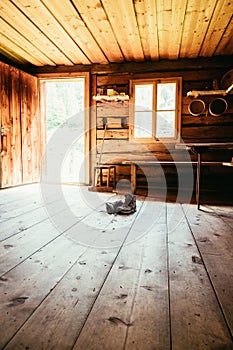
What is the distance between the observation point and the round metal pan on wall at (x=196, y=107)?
4.64 m

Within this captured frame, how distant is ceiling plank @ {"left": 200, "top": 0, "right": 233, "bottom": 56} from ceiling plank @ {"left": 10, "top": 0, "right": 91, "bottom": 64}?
82.0 inches

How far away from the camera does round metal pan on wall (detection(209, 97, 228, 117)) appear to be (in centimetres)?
457

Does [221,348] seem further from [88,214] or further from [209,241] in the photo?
[88,214]

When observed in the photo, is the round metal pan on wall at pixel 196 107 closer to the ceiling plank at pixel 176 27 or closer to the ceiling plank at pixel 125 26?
the ceiling plank at pixel 176 27

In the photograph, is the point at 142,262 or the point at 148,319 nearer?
the point at 148,319

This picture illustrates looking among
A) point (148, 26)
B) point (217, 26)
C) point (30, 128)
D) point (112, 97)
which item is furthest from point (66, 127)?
point (217, 26)

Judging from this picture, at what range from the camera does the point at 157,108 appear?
482 cm

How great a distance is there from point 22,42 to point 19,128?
1.49 m

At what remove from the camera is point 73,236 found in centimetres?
195

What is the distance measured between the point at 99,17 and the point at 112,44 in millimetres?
861

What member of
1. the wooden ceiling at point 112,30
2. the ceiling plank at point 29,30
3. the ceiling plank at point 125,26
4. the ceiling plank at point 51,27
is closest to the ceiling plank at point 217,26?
the wooden ceiling at point 112,30

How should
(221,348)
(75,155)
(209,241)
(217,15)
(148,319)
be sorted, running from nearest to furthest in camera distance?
(221,348) → (148,319) → (209,241) → (217,15) → (75,155)

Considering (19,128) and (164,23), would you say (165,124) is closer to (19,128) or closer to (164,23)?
(164,23)

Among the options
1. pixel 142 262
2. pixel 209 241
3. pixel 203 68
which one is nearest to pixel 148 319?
pixel 142 262
